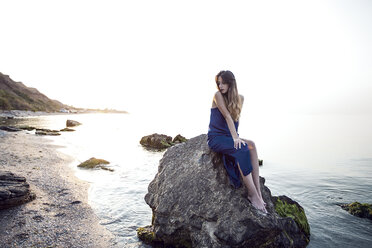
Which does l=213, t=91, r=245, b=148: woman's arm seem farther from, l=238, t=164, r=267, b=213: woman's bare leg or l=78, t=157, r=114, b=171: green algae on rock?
l=78, t=157, r=114, b=171: green algae on rock

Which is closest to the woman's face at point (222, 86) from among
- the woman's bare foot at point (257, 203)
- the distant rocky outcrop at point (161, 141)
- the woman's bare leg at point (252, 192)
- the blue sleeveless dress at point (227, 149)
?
the blue sleeveless dress at point (227, 149)

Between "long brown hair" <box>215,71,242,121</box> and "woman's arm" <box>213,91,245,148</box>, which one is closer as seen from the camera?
"woman's arm" <box>213,91,245,148</box>

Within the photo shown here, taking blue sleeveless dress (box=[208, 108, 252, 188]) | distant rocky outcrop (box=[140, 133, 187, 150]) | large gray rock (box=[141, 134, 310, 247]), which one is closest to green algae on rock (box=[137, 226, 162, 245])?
large gray rock (box=[141, 134, 310, 247])

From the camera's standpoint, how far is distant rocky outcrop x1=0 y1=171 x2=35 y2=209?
7.14m

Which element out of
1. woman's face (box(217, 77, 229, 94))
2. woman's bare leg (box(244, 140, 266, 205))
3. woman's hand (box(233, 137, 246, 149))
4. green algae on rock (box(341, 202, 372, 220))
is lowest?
green algae on rock (box(341, 202, 372, 220))

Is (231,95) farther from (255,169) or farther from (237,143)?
(255,169)

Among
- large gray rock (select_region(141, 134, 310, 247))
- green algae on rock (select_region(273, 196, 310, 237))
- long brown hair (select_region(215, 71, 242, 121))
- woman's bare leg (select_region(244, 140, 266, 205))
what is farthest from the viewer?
green algae on rock (select_region(273, 196, 310, 237))

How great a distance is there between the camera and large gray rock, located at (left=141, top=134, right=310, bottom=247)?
504 cm

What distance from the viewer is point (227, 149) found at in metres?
5.88

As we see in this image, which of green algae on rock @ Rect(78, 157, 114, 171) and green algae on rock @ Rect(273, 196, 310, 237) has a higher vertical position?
green algae on rock @ Rect(273, 196, 310, 237)

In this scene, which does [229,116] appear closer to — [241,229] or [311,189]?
[241,229]

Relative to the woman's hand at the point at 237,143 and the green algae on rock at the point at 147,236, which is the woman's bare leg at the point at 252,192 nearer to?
the woman's hand at the point at 237,143

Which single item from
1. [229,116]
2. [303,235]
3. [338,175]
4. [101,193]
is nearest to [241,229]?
[229,116]

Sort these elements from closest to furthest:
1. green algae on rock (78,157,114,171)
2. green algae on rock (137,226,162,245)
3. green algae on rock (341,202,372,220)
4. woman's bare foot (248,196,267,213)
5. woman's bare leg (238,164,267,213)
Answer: woman's bare foot (248,196,267,213) < woman's bare leg (238,164,267,213) < green algae on rock (137,226,162,245) < green algae on rock (341,202,372,220) < green algae on rock (78,157,114,171)
